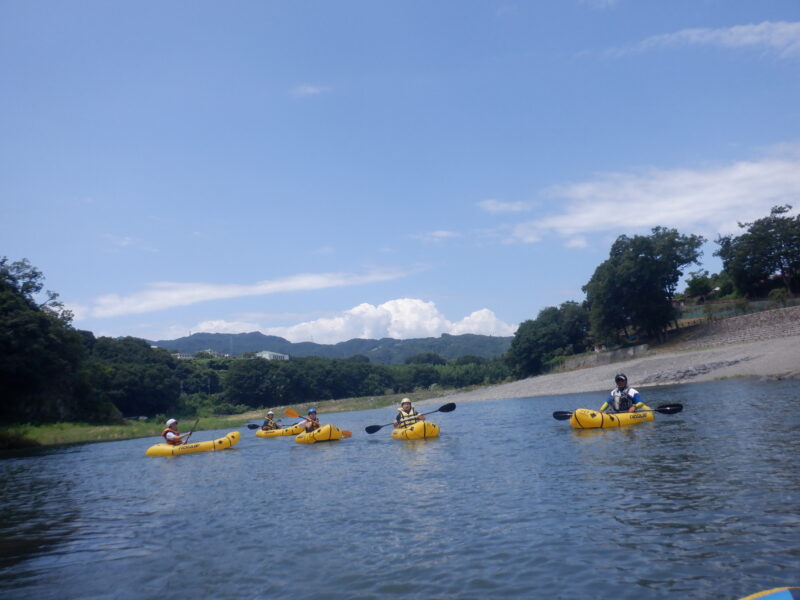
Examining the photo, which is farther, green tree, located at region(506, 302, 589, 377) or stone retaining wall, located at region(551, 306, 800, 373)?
green tree, located at region(506, 302, 589, 377)

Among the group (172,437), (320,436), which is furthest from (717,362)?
(172,437)

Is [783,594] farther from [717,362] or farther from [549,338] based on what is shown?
[549,338]

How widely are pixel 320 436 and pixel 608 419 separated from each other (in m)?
11.7

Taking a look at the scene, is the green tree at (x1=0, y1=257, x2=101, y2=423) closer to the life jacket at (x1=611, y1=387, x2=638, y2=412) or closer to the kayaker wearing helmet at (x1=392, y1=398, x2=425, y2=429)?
the kayaker wearing helmet at (x1=392, y1=398, x2=425, y2=429)

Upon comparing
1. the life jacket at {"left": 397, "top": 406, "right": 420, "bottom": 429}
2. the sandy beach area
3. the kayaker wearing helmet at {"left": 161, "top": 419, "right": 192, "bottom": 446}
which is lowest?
the sandy beach area

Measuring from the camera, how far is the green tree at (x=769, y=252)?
47.6 meters

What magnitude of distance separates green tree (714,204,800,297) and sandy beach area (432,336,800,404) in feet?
34.0

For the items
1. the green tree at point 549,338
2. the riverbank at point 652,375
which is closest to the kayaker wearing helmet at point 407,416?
the riverbank at point 652,375

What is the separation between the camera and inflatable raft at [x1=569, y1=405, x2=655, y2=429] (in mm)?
18188

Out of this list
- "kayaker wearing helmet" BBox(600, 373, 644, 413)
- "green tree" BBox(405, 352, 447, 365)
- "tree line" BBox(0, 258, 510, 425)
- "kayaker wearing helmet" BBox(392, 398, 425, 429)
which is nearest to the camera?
"kayaker wearing helmet" BBox(600, 373, 644, 413)

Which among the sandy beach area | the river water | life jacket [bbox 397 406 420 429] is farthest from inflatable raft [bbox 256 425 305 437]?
the sandy beach area

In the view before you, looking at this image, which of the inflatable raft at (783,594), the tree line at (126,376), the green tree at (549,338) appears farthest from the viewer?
the green tree at (549,338)

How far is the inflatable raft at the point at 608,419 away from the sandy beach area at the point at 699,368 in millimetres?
12250

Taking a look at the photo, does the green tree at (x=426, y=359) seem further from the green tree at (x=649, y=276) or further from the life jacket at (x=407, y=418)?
the life jacket at (x=407, y=418)
